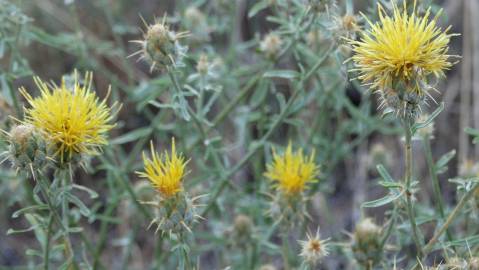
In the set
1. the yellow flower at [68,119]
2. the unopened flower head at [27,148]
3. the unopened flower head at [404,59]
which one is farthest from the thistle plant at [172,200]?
the unopened flower head at [404,59]

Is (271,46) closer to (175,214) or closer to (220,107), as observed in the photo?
(175,214)

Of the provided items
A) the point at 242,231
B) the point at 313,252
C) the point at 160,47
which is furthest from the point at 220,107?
the point at 313,252

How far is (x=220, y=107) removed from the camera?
193 inches

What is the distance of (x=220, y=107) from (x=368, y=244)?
95.3 inches

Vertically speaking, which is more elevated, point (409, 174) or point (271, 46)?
point (271, 46)

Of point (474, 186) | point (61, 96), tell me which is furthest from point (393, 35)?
point (61, 96)

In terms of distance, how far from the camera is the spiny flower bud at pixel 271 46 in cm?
327

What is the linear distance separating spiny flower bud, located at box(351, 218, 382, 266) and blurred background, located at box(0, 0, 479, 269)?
82 cm

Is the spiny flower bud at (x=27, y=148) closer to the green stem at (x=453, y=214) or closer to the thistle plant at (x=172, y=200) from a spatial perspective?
the thistle plant at (x=172, y=200)

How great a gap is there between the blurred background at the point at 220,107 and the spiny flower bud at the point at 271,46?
4 cm

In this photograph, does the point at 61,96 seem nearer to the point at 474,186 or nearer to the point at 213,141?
the point at 213,141

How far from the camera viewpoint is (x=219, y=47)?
5195 mm

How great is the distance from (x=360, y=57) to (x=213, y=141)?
1120 mm

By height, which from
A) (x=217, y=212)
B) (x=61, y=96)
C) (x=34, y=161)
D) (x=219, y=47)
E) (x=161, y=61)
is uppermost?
(x=219, y=47)
